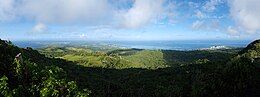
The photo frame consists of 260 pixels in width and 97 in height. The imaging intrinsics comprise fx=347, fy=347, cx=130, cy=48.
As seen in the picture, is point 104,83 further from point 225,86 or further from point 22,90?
point 22,90

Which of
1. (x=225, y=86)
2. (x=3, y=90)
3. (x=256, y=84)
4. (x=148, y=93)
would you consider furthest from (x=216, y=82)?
(x=3, y=90)

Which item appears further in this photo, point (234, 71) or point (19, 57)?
point (234, 71)

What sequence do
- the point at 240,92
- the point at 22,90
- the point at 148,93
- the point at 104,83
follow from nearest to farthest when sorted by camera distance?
the point at 22,90 → the point at 240,92 → the point at 148,93 → the point at 104,83

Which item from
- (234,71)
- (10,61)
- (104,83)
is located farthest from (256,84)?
(104,83)

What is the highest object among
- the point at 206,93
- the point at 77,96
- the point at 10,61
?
the point at 10,61

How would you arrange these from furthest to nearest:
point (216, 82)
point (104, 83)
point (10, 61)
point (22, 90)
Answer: point (104, 83)
point (216, 82)
point (10, 61)
point (22, 90)

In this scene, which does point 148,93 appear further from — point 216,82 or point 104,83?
point 216,82

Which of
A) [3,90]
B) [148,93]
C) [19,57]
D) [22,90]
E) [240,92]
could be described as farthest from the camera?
[148,93]

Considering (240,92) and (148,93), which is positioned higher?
(240,92)

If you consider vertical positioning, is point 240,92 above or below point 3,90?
below
